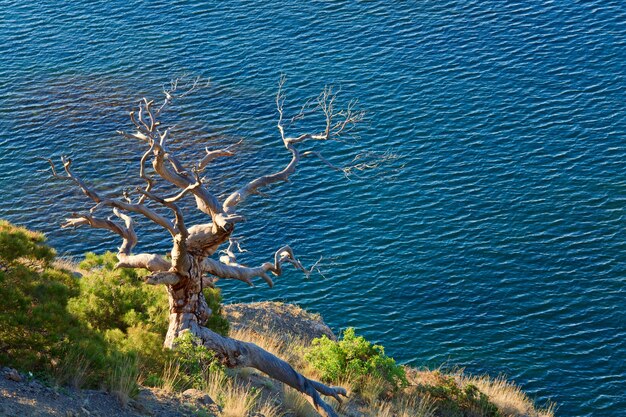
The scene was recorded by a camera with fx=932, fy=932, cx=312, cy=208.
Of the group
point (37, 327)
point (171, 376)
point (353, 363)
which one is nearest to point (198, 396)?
point (171, 376)

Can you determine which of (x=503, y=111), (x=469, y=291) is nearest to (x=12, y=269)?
(x=469, y=291)

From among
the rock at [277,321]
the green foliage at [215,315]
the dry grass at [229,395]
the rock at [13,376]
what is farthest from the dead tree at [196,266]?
the rock at [277,321]

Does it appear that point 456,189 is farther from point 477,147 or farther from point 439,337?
point 439,337

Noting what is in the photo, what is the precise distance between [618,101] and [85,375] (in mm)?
44857

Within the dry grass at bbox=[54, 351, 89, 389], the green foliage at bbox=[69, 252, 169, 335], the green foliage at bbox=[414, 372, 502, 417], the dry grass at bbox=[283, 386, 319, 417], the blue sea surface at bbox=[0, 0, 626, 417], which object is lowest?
the dry grass at bbox=[54, 351, 89, 389]

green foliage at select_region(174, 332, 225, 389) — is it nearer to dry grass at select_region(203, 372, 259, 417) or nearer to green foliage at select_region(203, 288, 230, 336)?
dry grass at select_region(203, 372, 259, 417)

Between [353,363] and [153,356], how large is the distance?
8.65 meters

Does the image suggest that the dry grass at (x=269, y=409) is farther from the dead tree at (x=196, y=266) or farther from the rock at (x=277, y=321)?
the rock at (x=277, y=321)

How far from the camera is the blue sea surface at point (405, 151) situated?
41.0 m

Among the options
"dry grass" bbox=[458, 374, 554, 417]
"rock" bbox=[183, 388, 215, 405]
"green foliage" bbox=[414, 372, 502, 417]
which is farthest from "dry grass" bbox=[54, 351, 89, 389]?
"dry grass" bbox=[458, 374, 554, 417]

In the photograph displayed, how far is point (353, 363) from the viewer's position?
30219mm

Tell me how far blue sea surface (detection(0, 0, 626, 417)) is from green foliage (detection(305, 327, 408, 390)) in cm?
815

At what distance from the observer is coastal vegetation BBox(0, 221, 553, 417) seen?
65.8ft

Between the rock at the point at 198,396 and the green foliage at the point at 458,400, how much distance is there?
11.4 m
